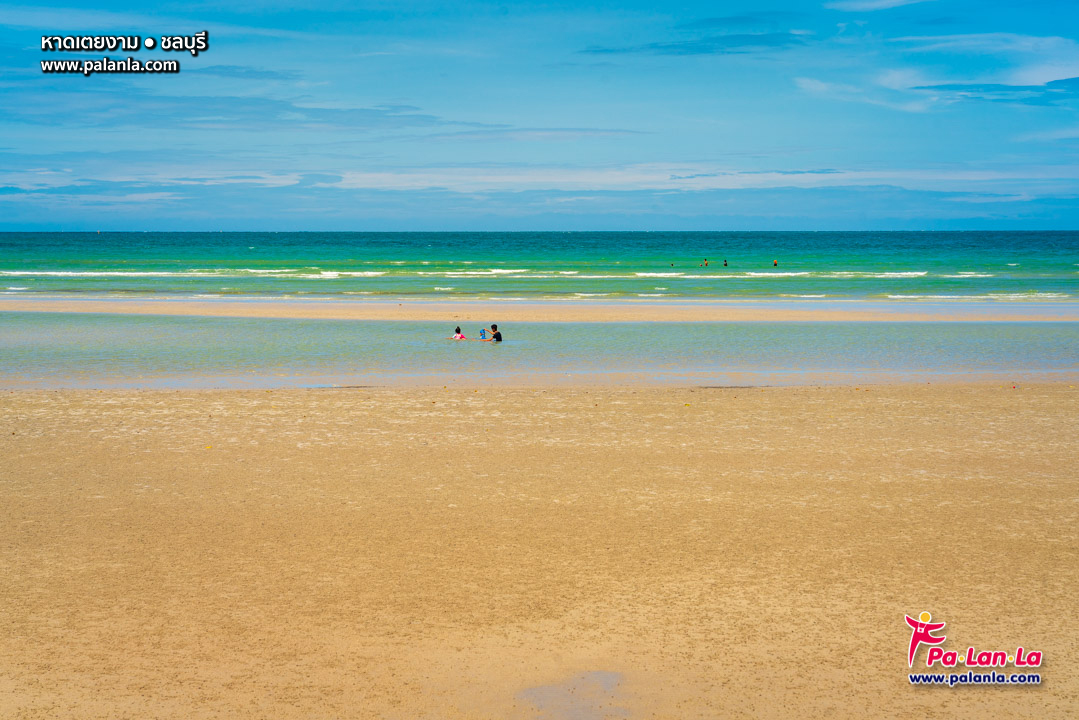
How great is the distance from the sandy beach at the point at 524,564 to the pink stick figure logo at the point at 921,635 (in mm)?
88

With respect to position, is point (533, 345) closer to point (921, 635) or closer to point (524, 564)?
point (524, 564)

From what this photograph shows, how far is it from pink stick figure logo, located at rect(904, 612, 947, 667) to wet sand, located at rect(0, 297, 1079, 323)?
77.8 feet

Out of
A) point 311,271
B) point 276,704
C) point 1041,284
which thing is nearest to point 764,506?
point 276,704

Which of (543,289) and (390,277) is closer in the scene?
(543,289)

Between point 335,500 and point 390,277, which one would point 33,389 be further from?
point 390,277

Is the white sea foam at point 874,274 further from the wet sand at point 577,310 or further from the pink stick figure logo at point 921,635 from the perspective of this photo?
the pink stick figure logo at point 921,635

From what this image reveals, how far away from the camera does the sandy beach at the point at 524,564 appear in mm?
5336

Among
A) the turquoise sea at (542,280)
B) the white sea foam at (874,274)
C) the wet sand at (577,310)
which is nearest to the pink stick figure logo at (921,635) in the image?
the wet sand at (577,310)

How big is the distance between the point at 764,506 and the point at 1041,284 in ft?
162

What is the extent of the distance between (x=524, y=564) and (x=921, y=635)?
3.01 meters

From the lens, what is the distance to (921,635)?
5.89 m

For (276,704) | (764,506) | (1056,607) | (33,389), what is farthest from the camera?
(33,389)

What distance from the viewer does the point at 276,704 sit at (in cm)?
516

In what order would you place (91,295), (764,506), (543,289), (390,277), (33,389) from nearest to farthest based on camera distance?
(764,506) → (33,389) → (91,295) → (543,289) → (390,277)
